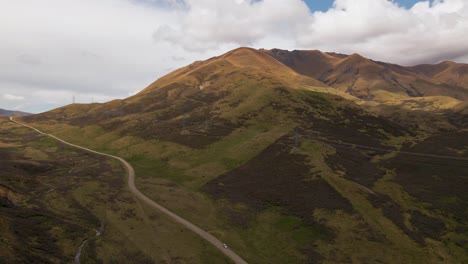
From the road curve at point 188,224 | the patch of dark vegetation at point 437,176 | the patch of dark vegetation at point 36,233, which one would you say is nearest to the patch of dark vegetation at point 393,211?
the patch of dark vegetation at point 437,176

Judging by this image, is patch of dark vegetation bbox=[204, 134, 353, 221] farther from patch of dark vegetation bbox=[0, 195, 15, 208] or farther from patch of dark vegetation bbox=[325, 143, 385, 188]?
patch of dark vegetation bbox=[0, 195, 15, 208]

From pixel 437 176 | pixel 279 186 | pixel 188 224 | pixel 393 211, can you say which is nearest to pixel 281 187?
pixel 279 186

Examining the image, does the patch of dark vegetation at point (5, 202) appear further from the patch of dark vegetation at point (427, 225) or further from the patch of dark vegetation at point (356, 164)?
the patch of dark vegetation at point (427, 225)

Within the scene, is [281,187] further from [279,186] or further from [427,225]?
[427,225]

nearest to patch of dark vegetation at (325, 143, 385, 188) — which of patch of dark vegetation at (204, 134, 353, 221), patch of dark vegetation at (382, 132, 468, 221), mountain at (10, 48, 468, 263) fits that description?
mountain at (10, 48, 468, 263)

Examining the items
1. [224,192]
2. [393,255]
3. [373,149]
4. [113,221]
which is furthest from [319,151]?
[113,221]

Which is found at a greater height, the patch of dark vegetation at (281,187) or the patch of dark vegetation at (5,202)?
the patch of dark vegetation at (5,202)
